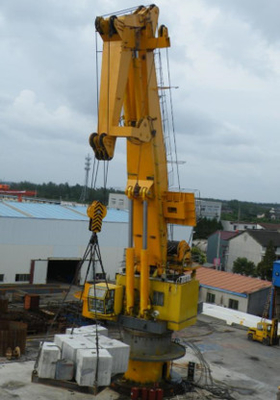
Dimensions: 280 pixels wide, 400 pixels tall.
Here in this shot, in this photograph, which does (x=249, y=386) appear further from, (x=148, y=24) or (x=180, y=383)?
(x=148, y=24)

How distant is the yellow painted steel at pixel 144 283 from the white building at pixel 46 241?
718 inches

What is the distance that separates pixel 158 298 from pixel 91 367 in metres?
4.30

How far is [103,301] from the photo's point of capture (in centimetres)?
1427

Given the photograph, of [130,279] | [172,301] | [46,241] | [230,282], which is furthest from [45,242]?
[172,301]

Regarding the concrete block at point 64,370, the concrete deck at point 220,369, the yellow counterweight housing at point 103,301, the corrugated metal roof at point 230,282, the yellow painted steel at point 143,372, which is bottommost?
the concrete deck at point 220,369

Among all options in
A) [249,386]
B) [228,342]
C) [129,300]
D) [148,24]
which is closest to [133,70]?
[148,24]

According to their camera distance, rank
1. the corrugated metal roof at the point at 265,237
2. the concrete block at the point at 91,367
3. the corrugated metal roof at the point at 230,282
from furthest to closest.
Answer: the corrugated metal roof at the point at 265,237 → the corrugated metal roof at the point at 230,282 → the concrete block at the point at 91,367

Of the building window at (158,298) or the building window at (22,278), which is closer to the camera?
the building window at (158,298)

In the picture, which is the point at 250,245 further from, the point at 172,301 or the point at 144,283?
the point at 144,283

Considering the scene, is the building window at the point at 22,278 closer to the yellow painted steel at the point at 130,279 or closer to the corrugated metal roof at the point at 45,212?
the corrugated metal roof at the point at 45,212

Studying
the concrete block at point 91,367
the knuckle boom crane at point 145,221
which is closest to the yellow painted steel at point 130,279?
the knuckle boom crane at point 145,221

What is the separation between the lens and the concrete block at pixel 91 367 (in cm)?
1039

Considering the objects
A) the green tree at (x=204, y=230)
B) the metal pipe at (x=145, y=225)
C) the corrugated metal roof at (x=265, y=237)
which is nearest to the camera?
the metal pipe at (x=145, y=225)

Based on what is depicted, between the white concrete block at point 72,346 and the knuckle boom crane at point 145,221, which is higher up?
the knuckle boom crane at point 145,221
